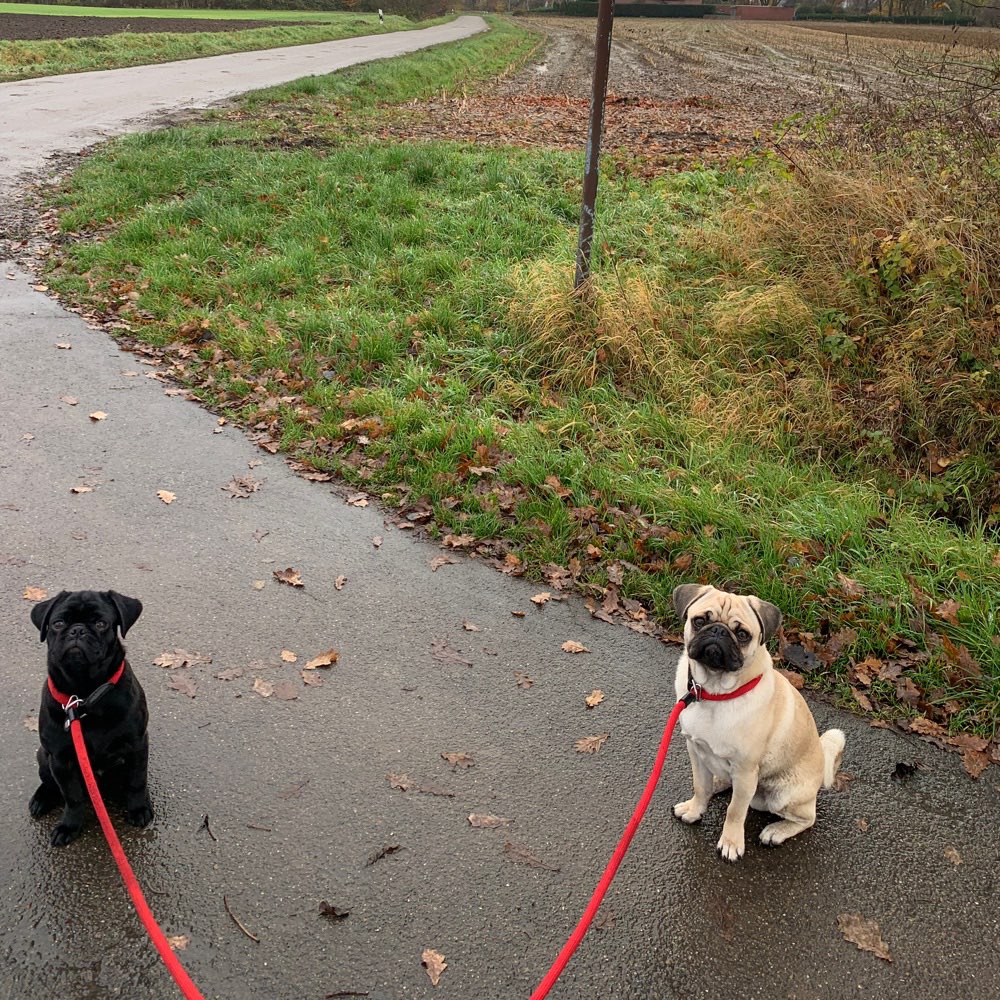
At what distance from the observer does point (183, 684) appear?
13.4 ft

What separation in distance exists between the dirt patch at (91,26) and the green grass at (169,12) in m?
2.12

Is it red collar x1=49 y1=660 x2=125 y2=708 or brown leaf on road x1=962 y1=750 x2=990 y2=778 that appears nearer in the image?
red collar x1=49 y1=660 x2=125 y2=708

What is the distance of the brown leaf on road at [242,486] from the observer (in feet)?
19.4

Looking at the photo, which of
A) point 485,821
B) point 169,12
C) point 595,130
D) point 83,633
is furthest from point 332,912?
point 169,12

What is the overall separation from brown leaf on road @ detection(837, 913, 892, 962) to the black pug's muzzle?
103 centimetres

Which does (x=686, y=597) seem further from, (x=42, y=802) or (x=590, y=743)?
(x=42, y=802)

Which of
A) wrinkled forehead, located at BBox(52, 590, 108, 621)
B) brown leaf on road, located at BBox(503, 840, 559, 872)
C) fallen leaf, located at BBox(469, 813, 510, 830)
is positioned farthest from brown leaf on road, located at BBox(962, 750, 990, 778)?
wrinkled forehead, located at BBox(52, 590, 108, 621)

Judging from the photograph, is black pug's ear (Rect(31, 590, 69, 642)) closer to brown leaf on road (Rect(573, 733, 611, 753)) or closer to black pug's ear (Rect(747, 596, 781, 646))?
brown leaf on road (Rect(573, 733, 611, 753))

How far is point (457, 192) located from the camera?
11438 mm

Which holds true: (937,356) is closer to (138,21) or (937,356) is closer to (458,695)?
(458,695)

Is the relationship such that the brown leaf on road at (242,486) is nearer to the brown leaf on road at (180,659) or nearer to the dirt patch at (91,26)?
the brown leaf on road at (180,659)

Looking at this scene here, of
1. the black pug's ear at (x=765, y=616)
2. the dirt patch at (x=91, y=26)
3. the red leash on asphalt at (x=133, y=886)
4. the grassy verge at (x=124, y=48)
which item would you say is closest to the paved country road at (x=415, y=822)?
the red leash on asphalt at (x=133, y=886)

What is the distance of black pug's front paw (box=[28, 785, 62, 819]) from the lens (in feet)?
10.8

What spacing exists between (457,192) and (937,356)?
23.4 feet
